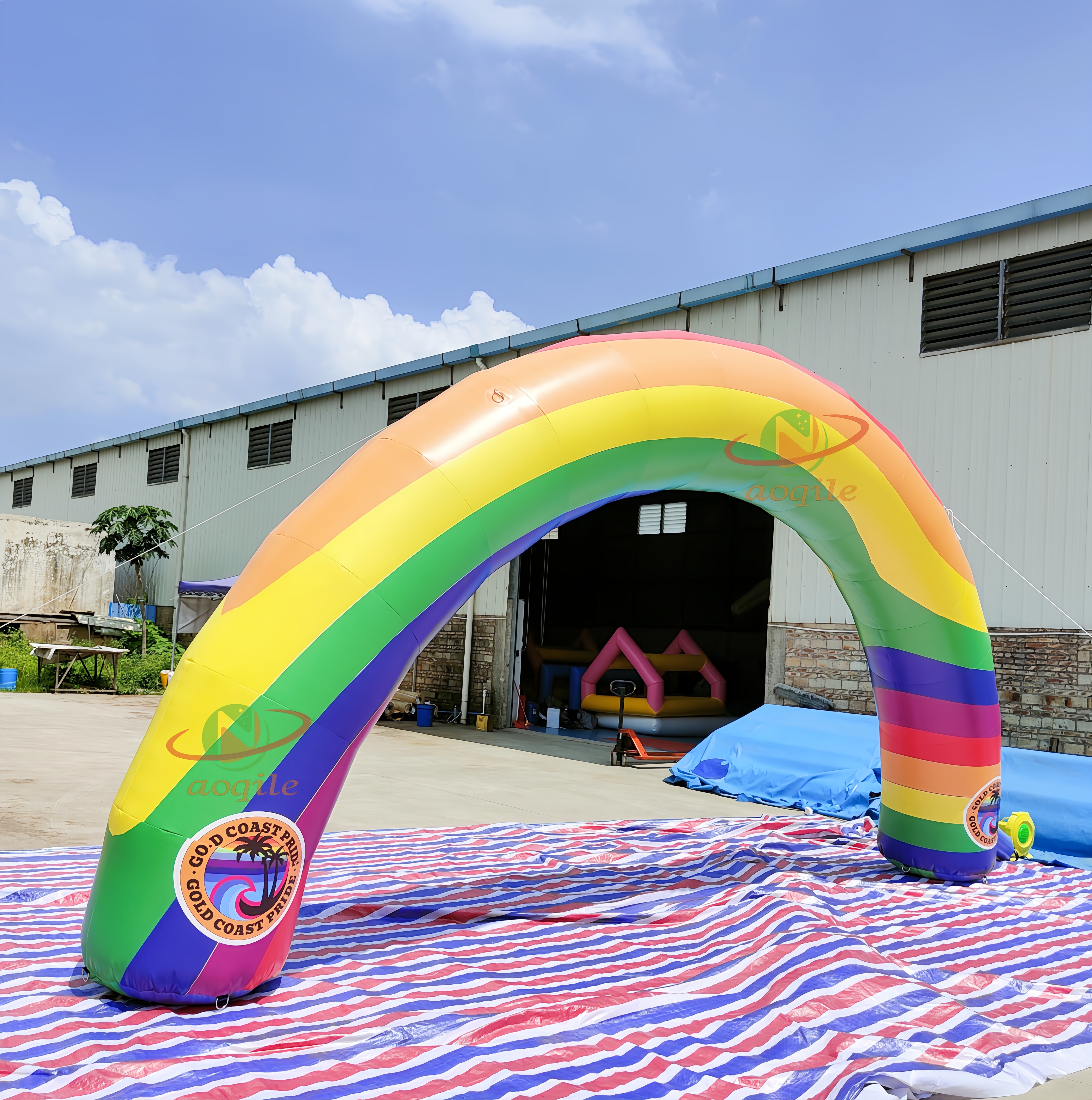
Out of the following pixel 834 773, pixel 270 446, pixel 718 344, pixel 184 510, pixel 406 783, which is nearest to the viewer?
pixel 718 344

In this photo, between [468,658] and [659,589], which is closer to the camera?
[468,658]

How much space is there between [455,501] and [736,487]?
1.90 meters

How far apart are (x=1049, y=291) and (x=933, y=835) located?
6.20m

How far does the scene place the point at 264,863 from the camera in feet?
11.1

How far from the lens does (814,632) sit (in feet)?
36.4

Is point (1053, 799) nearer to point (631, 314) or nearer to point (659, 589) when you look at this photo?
point (631, 314)

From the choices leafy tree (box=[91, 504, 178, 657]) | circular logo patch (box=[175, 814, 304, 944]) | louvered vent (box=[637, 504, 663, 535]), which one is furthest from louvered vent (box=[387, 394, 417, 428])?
circular logo patch (box=[175, 814, 304, 944])

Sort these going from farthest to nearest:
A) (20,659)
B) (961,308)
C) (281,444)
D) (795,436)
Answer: (281,444) → (20,659) → (961,308) → (795,436)

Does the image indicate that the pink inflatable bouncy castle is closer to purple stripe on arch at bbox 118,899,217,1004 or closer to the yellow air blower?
the yellow air blower

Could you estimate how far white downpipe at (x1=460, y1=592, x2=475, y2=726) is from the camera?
15289mm

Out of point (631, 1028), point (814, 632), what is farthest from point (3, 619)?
point (631, 1028)

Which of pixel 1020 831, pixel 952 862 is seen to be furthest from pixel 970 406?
pixel 952 862

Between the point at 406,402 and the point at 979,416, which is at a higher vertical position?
the point at 406,402

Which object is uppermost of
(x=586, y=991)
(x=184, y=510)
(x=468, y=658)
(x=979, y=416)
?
(x=979, y=416)
